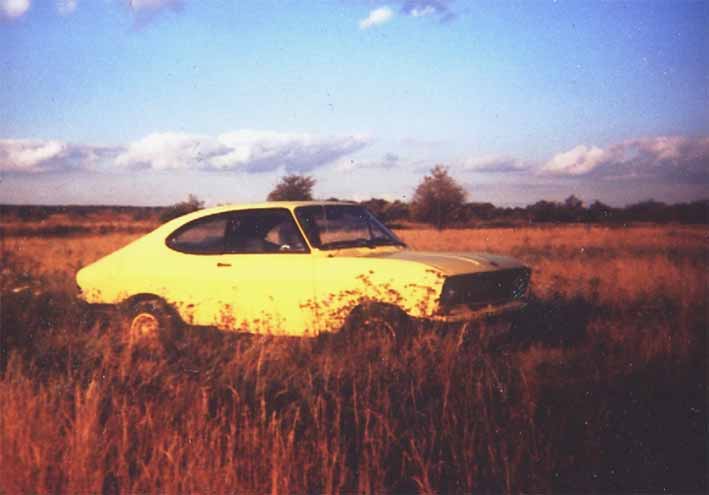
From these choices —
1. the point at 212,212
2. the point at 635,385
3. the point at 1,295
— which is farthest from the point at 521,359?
the point at 1,295

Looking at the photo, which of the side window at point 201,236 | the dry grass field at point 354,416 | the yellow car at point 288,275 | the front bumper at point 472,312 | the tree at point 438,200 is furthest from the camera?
the tree at point 438,200

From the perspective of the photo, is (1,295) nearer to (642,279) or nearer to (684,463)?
(684,463)

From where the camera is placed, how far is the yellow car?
5.24 meters

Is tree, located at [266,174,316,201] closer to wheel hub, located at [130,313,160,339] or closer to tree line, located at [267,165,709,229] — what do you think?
tree line, located at [267,165,709,229]

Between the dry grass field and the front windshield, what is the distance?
1.00 metres

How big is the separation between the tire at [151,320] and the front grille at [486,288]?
2689mm

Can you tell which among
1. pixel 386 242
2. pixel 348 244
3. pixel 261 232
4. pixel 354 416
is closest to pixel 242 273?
pixel 261 232

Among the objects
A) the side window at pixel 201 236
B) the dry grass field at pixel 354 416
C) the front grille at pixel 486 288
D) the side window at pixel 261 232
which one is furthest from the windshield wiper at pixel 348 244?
the front grille at pixel 486 288

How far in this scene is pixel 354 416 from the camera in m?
3.86

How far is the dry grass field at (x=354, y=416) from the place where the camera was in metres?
3.13

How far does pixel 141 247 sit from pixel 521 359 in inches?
158

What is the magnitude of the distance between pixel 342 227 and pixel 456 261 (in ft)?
4.27

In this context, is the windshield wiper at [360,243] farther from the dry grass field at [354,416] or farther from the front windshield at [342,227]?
the dry grass field at [354,416]

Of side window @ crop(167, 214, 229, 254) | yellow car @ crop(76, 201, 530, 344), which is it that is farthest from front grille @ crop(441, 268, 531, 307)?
side window @ crop(167, 214, 229, 254)
